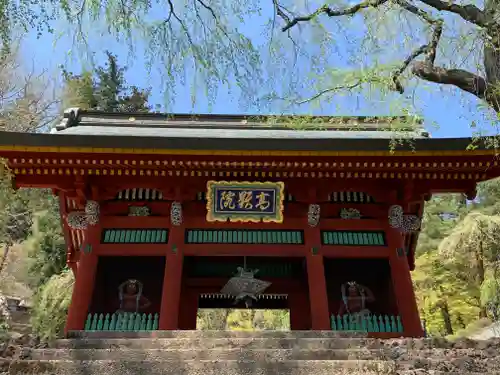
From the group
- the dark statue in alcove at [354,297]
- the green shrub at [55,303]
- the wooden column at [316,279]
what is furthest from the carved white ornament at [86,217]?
the green shrub at [55,303]

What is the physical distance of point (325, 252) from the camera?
899 cm

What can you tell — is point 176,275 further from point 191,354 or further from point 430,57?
point 430,57

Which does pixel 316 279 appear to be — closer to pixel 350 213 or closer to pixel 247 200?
pixel 350 213

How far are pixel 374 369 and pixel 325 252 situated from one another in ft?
11.9

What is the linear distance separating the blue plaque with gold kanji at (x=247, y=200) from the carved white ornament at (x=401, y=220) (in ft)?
7.29

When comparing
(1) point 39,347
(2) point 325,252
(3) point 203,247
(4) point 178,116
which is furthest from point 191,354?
(4) point 178,116

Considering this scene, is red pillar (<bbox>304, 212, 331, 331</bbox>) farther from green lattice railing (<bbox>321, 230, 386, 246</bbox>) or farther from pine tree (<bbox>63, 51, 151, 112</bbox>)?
pine tree (<bbox>63, 51, 151, 112</bbox>)

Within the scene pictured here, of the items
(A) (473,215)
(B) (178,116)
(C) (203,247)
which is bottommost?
(C) (203,247)

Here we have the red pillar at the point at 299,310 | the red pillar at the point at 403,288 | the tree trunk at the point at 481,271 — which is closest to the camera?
the red pillar at the point at 403,288

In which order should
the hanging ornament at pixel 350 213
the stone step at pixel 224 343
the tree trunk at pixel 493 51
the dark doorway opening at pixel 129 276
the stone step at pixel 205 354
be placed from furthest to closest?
1. the dark doorway opening at pixel 129 276
2. the hanging ornament at pixel 350 213
3. the stone step at pixel 224 343
4. the stone step at pixel 205 354
5. the tree trunk at pixel 493 51

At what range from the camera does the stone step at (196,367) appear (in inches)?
212

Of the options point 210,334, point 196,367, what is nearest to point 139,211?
point 210,334

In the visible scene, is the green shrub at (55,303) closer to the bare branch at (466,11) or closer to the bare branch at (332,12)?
the bare branch at (332,12)

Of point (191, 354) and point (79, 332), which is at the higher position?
point (79, 332)
